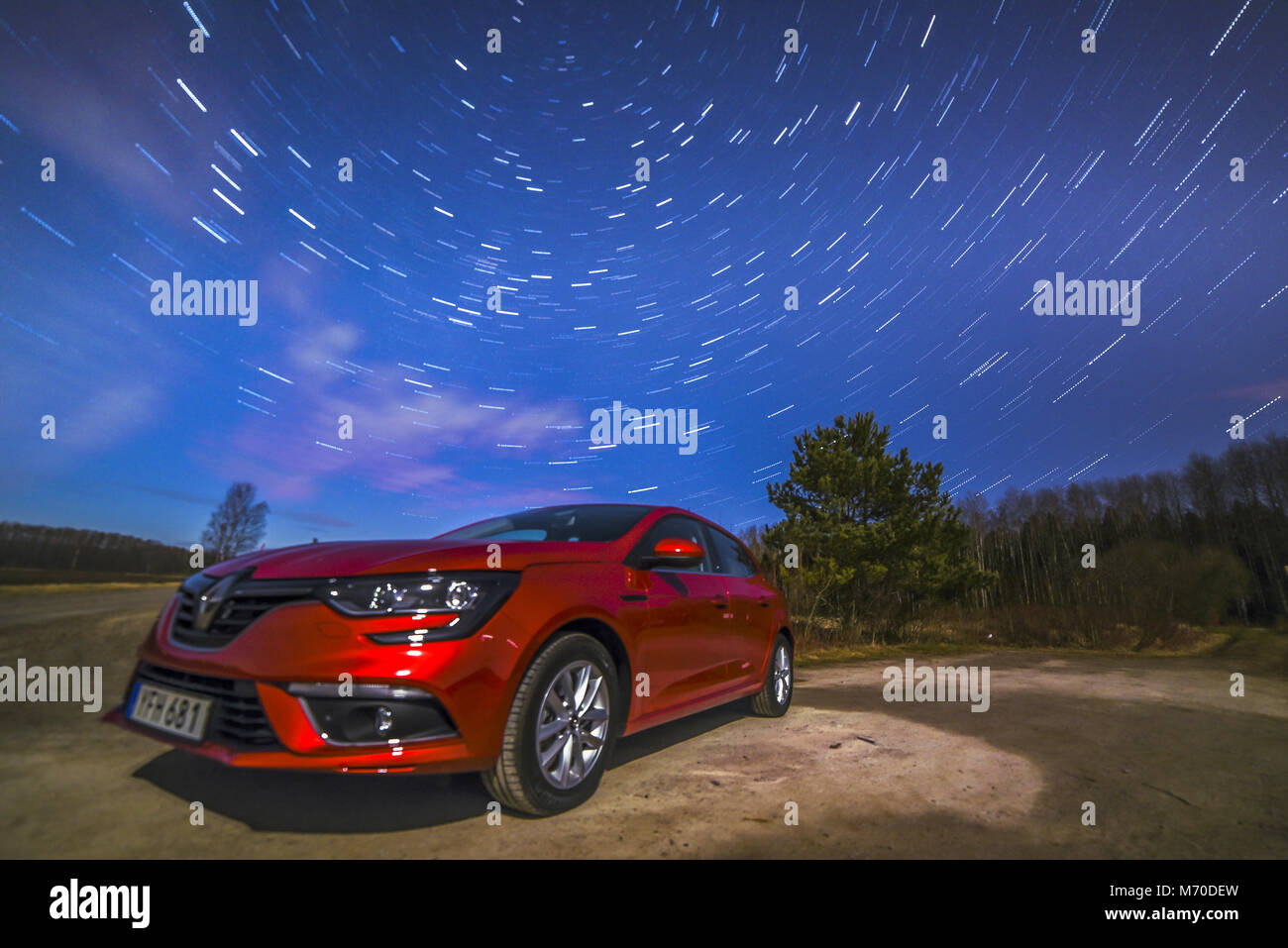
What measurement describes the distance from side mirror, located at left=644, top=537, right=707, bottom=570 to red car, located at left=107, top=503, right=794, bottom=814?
14 mm

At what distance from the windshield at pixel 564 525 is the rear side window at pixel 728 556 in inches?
34.6

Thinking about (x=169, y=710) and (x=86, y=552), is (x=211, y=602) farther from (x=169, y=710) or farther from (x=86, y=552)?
(x=86, y=552)

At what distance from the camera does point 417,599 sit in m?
2.48

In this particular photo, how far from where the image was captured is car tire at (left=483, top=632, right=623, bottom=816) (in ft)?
8.42

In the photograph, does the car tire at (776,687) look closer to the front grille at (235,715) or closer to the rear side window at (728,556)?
the rear side window at (728,556)

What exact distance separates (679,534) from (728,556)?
34.7 inches

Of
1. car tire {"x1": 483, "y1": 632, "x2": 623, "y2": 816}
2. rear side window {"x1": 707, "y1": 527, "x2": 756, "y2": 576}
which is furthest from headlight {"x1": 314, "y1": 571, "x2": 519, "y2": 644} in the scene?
rear side window {"x1": 707, "y1": 527, "x2": 756, "y2": 576}

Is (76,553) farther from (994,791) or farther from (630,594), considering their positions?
(994,791)

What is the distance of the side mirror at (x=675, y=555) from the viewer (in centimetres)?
345

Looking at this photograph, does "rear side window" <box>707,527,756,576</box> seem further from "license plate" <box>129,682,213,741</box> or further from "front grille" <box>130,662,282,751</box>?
"license plate" <box>129,682,213,741</box>

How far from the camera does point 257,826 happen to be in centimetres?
250
